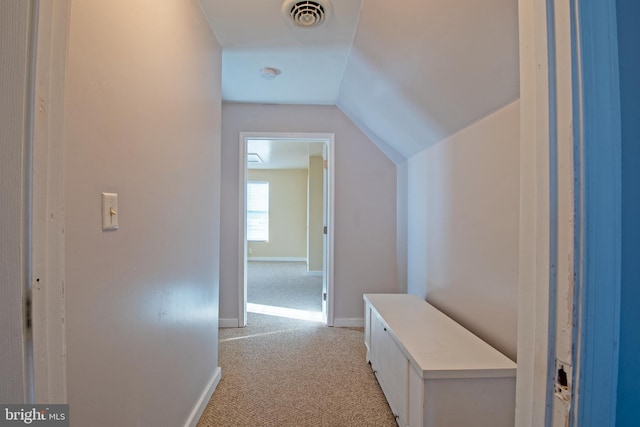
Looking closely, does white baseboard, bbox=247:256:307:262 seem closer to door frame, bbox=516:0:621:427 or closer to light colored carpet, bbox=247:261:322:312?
light colored carpet, bbox=247:261:322:312

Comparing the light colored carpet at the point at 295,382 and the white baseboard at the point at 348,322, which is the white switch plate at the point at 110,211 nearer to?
the light colored carpet at the point at 295,382

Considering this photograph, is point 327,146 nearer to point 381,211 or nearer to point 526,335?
point 381,211

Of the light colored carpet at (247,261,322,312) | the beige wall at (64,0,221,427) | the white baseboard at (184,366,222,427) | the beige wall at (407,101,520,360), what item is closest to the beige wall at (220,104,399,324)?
the beige wall at (407,101,520,360)

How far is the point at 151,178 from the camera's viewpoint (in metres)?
1.22

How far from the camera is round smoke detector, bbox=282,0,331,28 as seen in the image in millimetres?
1694

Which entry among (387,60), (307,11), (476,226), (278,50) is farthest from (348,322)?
(307,11)

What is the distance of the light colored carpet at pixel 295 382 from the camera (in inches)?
68.5

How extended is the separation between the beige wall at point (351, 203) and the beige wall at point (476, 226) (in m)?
0.63

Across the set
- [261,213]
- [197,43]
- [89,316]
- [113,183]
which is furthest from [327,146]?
[261,213]

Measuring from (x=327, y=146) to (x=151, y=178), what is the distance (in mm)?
2129

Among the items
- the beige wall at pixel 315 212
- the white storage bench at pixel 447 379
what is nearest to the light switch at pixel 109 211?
the white storage bench at pixel 447 379

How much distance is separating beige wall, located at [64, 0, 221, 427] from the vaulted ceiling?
447 mm

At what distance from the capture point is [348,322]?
10.2ft

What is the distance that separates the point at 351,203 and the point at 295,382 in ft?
5.48
